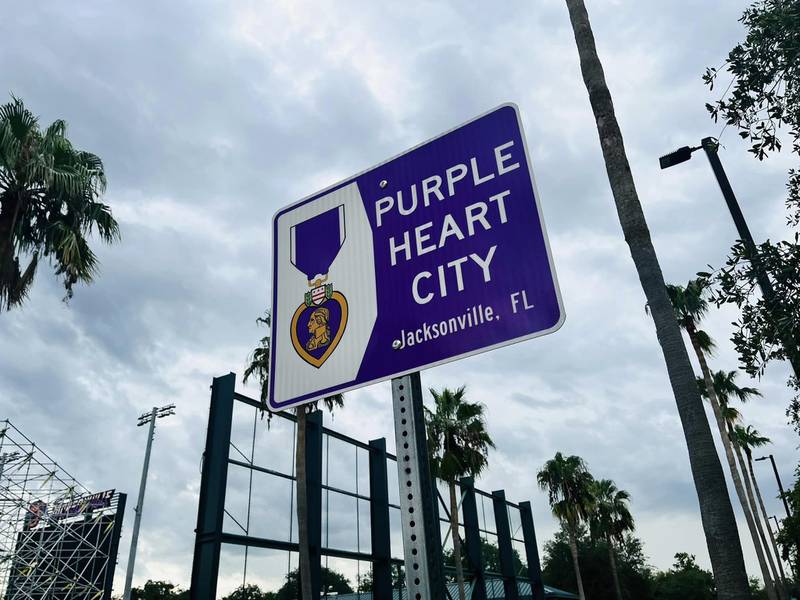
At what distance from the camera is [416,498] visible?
176 cm

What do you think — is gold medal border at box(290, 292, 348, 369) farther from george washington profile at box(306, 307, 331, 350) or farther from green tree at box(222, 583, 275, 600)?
green tree at box(222, 583, 275, 600)

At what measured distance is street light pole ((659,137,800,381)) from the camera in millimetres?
8367

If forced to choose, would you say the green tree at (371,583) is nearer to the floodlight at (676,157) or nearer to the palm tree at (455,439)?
the palm tree at (455,439)

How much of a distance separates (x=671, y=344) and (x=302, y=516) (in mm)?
12896

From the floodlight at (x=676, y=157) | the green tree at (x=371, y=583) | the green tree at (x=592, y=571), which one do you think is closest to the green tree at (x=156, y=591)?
the green tree at (x=592, y=571)

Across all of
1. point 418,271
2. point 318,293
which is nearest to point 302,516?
point 318,293

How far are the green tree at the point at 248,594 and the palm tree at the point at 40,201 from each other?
7.86 m

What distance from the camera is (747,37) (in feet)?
30.5

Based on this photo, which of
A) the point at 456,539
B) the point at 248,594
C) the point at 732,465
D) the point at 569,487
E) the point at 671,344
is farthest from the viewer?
the point at 569,487

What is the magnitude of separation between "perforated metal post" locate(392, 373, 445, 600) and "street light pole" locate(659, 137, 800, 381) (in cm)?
786

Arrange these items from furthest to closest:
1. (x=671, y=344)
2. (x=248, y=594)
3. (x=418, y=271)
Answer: (x=248, y=594) < (x=671, y=344) < (x=418, y=271)

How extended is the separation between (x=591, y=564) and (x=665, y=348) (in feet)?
181

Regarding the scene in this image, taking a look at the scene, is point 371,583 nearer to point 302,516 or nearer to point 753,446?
point 302,516

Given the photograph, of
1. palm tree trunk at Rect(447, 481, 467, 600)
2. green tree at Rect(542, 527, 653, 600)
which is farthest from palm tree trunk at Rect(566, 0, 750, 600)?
green tree at Rect(542, 527, 653, 600)
